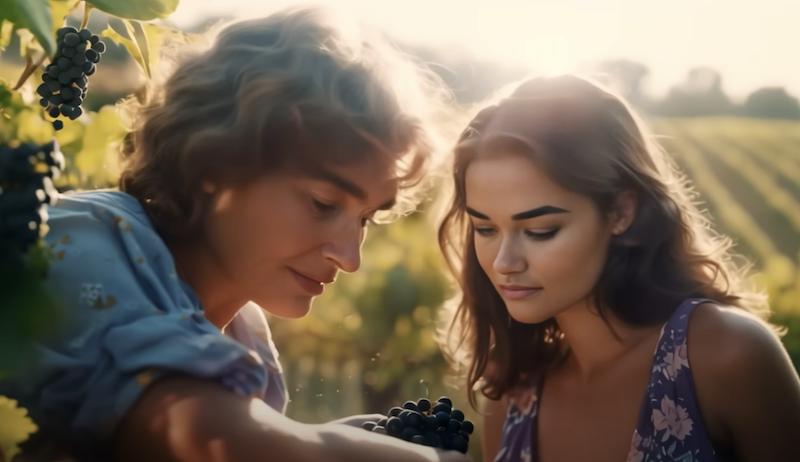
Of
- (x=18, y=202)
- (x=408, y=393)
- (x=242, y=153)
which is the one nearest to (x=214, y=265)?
(x=242, y=153)

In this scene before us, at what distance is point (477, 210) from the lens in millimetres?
1281

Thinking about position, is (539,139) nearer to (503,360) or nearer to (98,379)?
(503,360)

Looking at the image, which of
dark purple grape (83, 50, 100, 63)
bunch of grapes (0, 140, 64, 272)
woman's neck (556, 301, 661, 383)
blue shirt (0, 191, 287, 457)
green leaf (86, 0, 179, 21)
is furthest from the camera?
woman's neck (556, 301, 661, 383)

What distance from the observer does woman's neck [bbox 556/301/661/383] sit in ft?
4.46

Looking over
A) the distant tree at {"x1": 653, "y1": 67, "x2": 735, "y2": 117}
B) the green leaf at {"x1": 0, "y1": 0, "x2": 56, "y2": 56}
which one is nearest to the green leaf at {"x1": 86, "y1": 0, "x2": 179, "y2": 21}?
the green leaf at {"x1": 0, "y1": 0, "x2": 56, "y2": 56}

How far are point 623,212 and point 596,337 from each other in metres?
0.21

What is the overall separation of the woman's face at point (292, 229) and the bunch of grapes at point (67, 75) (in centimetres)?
28

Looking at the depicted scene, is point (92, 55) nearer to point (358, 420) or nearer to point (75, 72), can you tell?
point (75, 72)

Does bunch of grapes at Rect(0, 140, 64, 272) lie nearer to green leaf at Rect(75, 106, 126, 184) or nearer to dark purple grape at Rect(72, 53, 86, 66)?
dark purple grape at Rect(72, 53, 86, 66)

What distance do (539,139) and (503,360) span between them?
1.45 feet

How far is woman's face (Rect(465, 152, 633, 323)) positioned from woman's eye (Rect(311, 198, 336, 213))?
246 mm

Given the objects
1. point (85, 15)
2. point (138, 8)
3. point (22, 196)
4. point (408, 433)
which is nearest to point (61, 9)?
point (85, 15)

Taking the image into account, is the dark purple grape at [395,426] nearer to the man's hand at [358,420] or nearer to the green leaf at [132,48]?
the man's hand at [358,420]

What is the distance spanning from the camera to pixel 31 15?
528 mm
